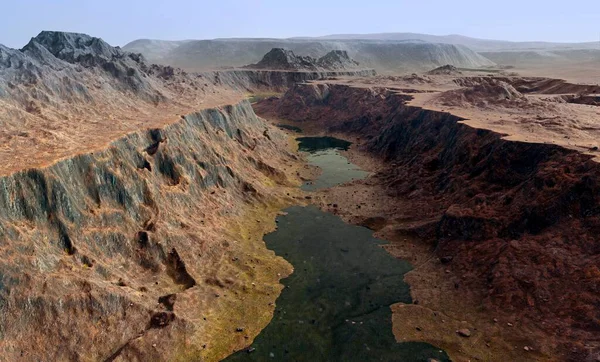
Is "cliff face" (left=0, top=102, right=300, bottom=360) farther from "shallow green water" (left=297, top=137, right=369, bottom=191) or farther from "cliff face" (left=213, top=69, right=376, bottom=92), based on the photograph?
"cliff face" (left=213, top=69, right=376, bottom=92)

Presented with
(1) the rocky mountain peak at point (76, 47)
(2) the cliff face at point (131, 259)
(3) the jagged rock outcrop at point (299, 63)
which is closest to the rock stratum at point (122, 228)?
(2) the cliff face at point (131, 259)

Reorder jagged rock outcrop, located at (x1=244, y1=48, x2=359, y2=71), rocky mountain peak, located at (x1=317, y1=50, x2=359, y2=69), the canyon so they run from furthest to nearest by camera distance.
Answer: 1. rocky mountain peak, located at (x1=317, y1=50, x2=359, y2=69)
2. jagged rock outcrop, located at (x1=244, y1=48, x2=359, y2=71)
3. the canyon

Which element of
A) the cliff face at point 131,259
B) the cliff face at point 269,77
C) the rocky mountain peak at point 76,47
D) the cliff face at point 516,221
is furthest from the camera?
the cliff face at point 269,77

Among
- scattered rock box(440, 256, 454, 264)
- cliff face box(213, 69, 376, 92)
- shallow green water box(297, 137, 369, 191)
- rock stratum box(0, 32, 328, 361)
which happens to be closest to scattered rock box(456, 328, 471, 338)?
scattered rock box(440, 256, 454, 264)

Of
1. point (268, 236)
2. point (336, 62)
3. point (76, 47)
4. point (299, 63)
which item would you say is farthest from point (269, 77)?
point (268, 236)

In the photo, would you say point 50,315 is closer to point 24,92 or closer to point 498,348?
point 498,348

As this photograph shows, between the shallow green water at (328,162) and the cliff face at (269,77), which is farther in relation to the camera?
the cliff face at (269,77)

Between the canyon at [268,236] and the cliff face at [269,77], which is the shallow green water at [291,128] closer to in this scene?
the canyon at [268,236]

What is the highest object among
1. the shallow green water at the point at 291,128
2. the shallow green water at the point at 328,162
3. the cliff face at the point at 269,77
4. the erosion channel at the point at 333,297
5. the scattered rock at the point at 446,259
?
the cliff face at the point at 269,77
